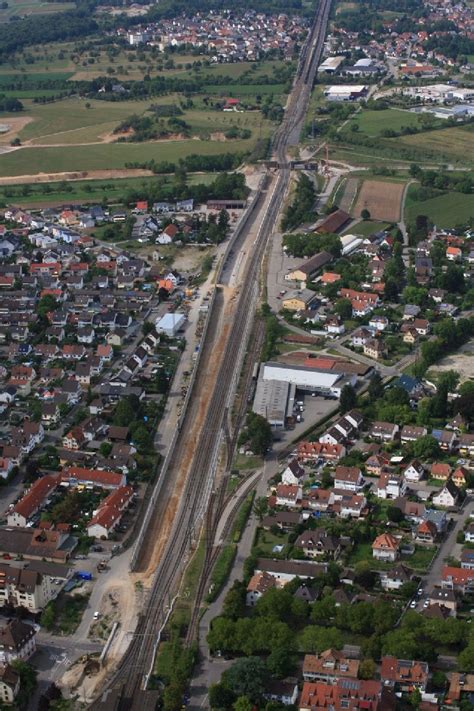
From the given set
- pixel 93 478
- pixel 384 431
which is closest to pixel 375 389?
pixel 384 431

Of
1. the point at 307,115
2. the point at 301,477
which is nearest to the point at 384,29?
the point at 307,115

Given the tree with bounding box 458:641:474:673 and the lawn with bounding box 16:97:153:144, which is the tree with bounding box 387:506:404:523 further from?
the lawn with bounding box 16:97:153:144

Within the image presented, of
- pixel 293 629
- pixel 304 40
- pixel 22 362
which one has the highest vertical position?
pixel 293 629

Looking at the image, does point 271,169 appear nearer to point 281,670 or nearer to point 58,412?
point 58,412

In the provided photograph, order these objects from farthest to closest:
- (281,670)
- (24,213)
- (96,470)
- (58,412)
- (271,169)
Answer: (271,169)
(24,213)
(58,412)
(96,470)
(281,670)

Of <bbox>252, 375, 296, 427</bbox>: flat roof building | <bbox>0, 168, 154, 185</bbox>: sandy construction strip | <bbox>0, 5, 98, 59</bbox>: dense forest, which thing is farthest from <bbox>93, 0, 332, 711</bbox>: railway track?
<bbox>0, 5, 98, 59</bbox>: dense forest

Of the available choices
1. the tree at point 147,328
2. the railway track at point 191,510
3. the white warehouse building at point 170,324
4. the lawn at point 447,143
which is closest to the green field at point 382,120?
the lawn at point 447,143
